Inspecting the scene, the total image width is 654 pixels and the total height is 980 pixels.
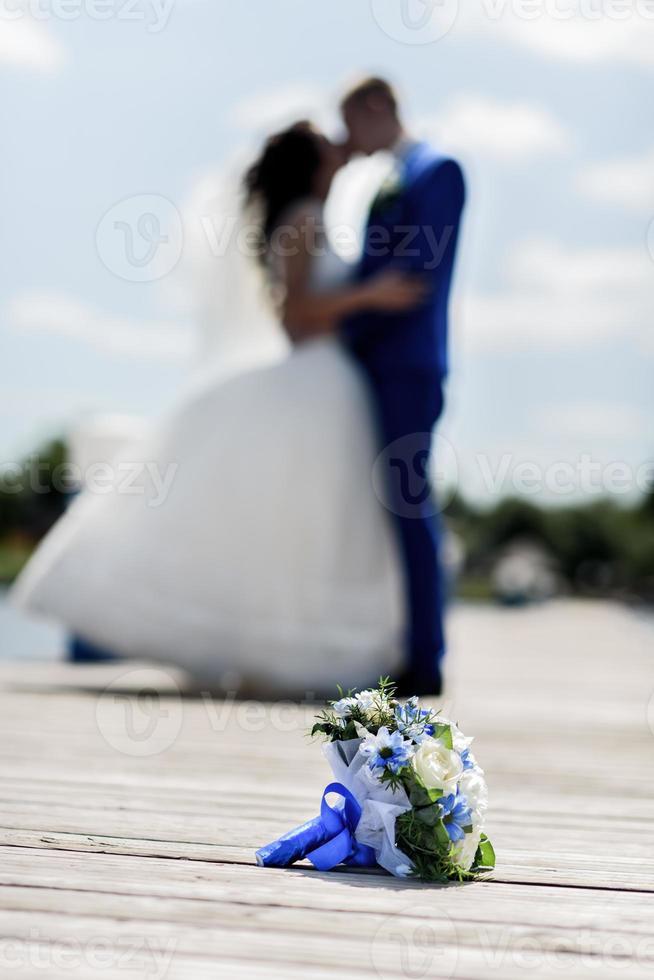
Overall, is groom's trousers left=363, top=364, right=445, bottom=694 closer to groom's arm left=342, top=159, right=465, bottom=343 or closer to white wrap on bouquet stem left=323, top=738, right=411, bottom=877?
groom's arm left=342, top=159, right=465, bottom=343

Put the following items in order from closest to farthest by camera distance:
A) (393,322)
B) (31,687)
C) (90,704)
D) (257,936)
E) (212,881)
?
1. (257,936)
2. (212,881)
3. (90,704)
4. (393,322)
5. (31,687)

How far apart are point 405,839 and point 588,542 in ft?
180

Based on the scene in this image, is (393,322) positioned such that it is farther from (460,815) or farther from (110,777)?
(460,815)

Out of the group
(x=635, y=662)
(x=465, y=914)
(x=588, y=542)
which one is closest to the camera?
(x=465, y=914)

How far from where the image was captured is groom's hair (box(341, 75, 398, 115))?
453 centimetres

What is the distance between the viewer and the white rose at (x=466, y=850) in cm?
169

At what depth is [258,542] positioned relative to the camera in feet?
14.1

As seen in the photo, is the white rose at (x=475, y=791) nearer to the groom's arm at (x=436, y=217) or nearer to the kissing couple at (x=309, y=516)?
the kissing couple at (x=309, y=516)

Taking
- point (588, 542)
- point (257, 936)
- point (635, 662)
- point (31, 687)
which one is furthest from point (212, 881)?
point (588, 542)

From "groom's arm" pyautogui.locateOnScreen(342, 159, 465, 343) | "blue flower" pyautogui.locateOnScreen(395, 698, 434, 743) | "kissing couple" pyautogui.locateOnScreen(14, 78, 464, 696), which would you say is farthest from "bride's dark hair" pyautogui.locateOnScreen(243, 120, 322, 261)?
"blue flower" pyautogui.locateOnScreen(395, 698, 434, 743)

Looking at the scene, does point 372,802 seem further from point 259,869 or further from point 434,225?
point 434,225

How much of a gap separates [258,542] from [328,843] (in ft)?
8.51

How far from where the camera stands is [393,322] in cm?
434

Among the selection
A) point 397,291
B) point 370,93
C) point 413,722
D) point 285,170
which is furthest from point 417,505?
point 413,722
